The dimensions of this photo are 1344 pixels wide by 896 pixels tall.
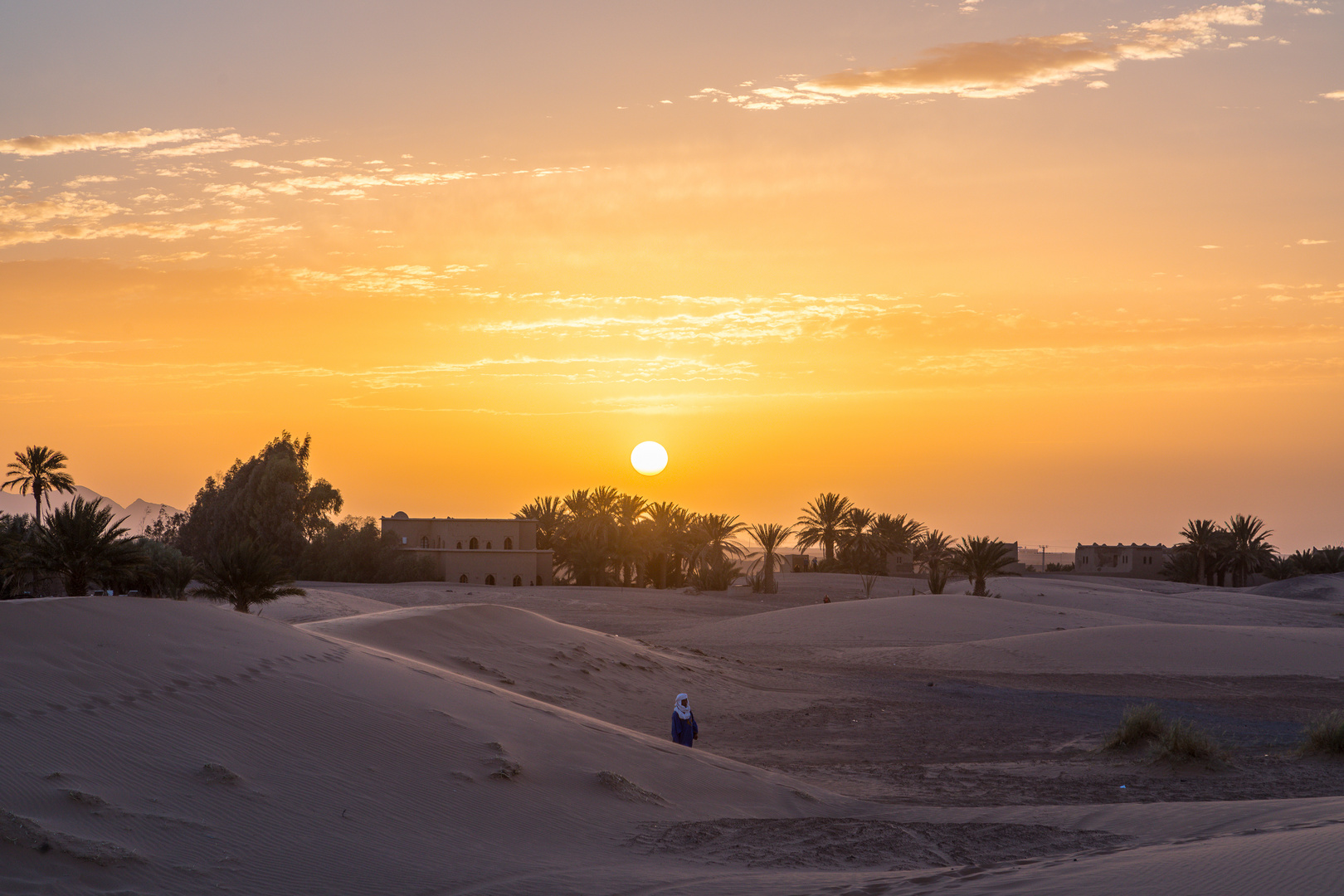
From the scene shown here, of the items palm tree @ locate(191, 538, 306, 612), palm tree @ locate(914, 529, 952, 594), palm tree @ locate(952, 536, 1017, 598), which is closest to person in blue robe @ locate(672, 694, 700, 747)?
palm tree @ locate(191, 538, 306, 612)

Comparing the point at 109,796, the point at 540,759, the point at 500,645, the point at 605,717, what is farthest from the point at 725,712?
the point at 109,796

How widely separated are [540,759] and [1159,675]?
23983 mm

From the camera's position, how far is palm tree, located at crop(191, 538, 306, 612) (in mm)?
24047

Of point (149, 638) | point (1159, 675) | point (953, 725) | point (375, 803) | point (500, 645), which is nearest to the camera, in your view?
point (375, 803)

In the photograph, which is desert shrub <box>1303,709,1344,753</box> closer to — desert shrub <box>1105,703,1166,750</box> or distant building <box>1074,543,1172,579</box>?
desert shrub <box>1105,703,1166,750</box>

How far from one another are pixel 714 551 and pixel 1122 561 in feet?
152

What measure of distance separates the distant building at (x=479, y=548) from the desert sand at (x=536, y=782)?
158 feet

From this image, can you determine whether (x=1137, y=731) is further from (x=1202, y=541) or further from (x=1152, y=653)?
(x=1202, y=541)

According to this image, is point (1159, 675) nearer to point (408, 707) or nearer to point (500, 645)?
point (500, 645)

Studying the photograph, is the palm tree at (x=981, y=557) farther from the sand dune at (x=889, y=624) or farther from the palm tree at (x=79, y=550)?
the palm tree at (x=79, y=550)

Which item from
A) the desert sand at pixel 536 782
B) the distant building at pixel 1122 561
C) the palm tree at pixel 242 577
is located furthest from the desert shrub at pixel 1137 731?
the distant building at pixel 1122 561

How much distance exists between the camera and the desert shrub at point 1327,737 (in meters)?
17.2

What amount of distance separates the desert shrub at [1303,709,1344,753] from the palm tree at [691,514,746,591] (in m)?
55.5

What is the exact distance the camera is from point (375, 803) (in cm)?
1009
